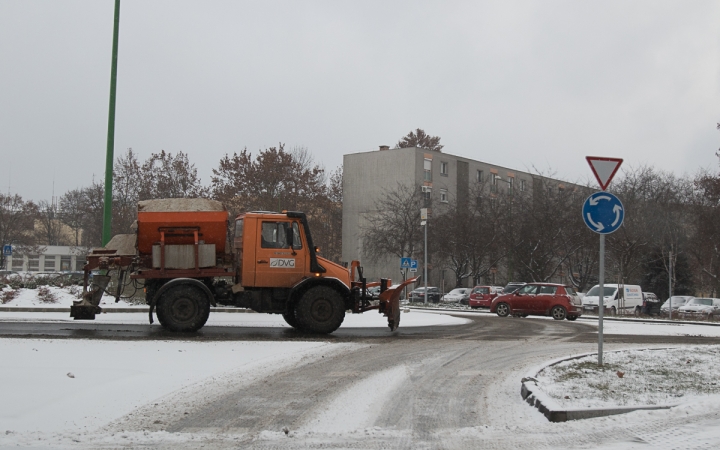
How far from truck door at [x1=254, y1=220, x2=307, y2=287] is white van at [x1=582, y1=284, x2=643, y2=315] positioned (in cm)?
2690

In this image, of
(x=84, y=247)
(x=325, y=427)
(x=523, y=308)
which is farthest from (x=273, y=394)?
(x=84, y=247)

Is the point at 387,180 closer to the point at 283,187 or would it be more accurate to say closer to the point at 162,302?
the point at 283,187

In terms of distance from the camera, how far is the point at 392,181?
69.8m

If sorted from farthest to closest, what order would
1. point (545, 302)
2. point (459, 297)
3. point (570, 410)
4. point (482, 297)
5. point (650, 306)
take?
point (459, 297) < point (650, 306) < point (482, 297) < point (545, 302) < point (570, 410)

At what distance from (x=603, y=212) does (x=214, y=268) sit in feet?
27.7

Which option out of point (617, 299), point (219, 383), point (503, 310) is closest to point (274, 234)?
point (219, 383)

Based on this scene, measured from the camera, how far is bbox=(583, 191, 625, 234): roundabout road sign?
34.4 feet

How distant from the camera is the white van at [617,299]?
39.1 m

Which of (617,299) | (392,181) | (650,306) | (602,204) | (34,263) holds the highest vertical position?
(392,181)

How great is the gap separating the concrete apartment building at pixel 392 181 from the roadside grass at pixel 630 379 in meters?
54.5

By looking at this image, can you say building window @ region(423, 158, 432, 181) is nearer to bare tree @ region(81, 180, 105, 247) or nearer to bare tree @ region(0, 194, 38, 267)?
bare tree @ region(81, 180, 105, 247)

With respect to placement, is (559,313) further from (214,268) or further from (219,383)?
(219,383)

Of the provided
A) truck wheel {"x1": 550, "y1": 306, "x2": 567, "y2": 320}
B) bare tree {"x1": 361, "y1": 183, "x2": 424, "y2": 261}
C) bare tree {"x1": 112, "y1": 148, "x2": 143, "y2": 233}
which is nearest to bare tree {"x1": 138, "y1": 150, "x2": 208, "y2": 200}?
bare tree {"x1": 112, "y1": 148, "x2": 143, "y2": 233}

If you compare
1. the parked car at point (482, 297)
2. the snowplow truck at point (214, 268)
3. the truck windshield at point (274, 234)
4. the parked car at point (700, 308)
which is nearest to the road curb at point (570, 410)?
the snowplow truck at point (214, 268)
